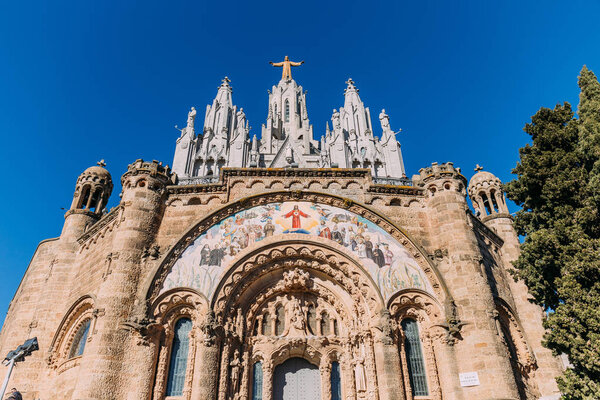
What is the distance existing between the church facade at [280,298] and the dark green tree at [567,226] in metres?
2.16

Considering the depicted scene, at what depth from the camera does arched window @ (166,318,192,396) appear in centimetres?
1323

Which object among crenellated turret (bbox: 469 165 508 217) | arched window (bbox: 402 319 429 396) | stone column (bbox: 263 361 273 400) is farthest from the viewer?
crenellated turret (bbox: 469 165 508 217)

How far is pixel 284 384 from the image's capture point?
572 inches

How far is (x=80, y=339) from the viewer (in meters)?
15.2

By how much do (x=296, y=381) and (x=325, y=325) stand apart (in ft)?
7.24

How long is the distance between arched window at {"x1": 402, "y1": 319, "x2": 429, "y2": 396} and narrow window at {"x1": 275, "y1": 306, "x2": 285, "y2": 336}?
440 centimetres

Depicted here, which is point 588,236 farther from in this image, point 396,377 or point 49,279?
point 49,279

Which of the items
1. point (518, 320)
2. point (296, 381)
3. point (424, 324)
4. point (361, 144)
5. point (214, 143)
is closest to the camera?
point (424, 324)

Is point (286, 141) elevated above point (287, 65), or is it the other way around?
point (287, 65)

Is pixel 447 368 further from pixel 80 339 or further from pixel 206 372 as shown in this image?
pixel 80 339

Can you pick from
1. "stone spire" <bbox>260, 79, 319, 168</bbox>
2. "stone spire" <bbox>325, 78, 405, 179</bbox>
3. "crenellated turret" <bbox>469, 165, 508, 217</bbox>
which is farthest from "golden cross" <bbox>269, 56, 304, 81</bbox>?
"crenellated turret" <bbox>469, 165, 508, 217</bbox>

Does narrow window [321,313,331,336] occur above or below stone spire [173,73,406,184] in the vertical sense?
below

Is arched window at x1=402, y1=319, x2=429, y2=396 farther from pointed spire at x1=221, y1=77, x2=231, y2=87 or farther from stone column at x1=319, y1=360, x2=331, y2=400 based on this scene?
pointed spire at x1=221, y1=77, x2=231, y2=87

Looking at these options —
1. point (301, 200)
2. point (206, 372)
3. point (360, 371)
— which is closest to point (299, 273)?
point (301, 200)
